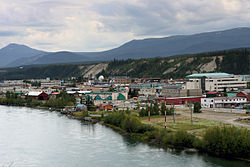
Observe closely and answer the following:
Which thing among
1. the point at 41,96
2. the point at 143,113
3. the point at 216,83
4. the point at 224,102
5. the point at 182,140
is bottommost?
→ the point at 182,140

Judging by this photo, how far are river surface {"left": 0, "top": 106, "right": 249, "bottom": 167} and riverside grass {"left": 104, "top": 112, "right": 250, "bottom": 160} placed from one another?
0.52m

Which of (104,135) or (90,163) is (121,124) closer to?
(104,135)

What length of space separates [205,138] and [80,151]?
6057mm

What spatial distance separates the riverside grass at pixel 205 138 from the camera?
16.9 metres

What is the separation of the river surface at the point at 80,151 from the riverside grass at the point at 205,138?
52cm

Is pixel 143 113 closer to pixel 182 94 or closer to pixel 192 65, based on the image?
pixel 182 94

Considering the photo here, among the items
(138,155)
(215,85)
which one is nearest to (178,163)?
(138,155)

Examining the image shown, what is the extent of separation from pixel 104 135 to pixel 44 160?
593cm

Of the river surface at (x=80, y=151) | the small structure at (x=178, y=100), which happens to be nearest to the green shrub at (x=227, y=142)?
the river surface at (x=80, y=151)

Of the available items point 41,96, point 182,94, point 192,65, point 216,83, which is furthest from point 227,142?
point 192,65

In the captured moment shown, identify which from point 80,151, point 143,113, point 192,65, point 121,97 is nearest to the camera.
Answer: point 80,151

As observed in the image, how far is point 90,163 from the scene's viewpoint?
17312mm

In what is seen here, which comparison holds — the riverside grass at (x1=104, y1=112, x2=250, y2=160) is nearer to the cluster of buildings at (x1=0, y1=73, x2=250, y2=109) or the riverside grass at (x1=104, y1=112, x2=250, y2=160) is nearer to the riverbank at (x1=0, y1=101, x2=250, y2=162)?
the riverbank at (x1=0, y1=101, x2=250, y2=162)

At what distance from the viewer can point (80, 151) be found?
1945cm
